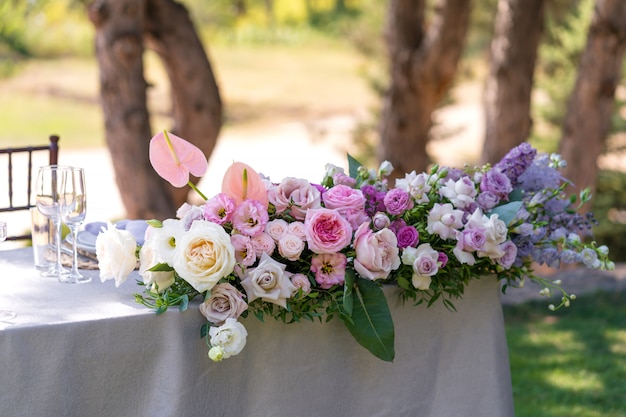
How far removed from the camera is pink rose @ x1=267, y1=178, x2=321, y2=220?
215 cm

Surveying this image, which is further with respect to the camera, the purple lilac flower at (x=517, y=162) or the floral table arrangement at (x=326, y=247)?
the purple lilac flower at (x=517, y=162)

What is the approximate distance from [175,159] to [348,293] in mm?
500

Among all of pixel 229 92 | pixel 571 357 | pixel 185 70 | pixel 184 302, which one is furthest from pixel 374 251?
pixel 229 92

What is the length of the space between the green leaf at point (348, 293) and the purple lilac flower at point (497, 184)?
497 millimetres

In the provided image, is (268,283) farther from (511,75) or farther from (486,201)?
(511,75)

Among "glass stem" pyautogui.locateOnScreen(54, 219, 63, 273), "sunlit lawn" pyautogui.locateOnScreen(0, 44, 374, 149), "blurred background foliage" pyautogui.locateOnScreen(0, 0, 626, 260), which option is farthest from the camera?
"sunlit lawn" pyautogui.locateOnScreen(0, 44, 374, 149)

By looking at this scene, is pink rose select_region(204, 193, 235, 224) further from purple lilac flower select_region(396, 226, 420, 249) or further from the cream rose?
purple lilac flower select_region(396, 226, 420, 249)

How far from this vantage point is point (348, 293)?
210 centimetres

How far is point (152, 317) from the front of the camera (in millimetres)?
2010

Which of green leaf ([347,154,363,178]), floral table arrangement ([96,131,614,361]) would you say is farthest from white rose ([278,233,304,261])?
green leaf ([347,154,363,178])

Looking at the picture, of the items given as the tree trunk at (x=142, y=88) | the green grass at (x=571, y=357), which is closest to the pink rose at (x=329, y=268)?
the green grass at (x=571, y=357)

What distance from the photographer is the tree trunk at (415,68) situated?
6133 mm

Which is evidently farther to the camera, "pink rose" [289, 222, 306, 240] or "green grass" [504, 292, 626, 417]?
"green grass" [504, 292, 626, 417]

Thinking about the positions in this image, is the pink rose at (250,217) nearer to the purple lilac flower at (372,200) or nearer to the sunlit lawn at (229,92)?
the purple lilac flower at (372,200)
